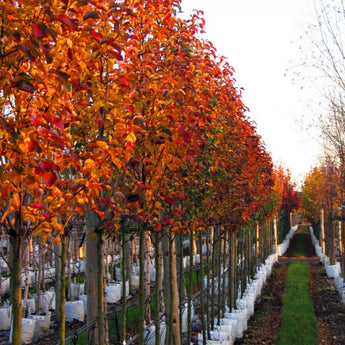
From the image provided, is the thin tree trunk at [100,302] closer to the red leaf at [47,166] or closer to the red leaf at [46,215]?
the red leaf at [46,215]

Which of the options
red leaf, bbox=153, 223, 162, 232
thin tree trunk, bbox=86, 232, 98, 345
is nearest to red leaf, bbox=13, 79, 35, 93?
red leaf, bbox=153, 223, 162, 232

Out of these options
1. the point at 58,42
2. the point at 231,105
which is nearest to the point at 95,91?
the point at 58,42

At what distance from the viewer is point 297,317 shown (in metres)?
12.3

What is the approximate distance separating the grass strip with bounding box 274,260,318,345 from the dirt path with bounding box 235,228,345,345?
16 centimetres

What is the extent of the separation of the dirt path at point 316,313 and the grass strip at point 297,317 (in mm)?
164

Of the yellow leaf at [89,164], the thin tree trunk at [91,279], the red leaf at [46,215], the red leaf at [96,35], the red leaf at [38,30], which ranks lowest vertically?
the thin tree trunk at [91,279]

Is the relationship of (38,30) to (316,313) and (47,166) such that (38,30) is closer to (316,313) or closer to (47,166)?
(47,166)

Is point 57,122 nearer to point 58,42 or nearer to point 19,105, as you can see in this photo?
point 19,105

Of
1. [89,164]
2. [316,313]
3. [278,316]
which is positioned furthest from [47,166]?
[316,313]

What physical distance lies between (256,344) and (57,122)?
8828 millimetres

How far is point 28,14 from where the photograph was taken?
2.41m

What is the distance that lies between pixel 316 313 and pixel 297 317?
3.82ft

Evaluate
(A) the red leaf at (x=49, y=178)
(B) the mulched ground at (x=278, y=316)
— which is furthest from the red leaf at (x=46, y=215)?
(B) the mulched ground at (x=278, y=316)

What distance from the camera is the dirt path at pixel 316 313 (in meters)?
10.6
